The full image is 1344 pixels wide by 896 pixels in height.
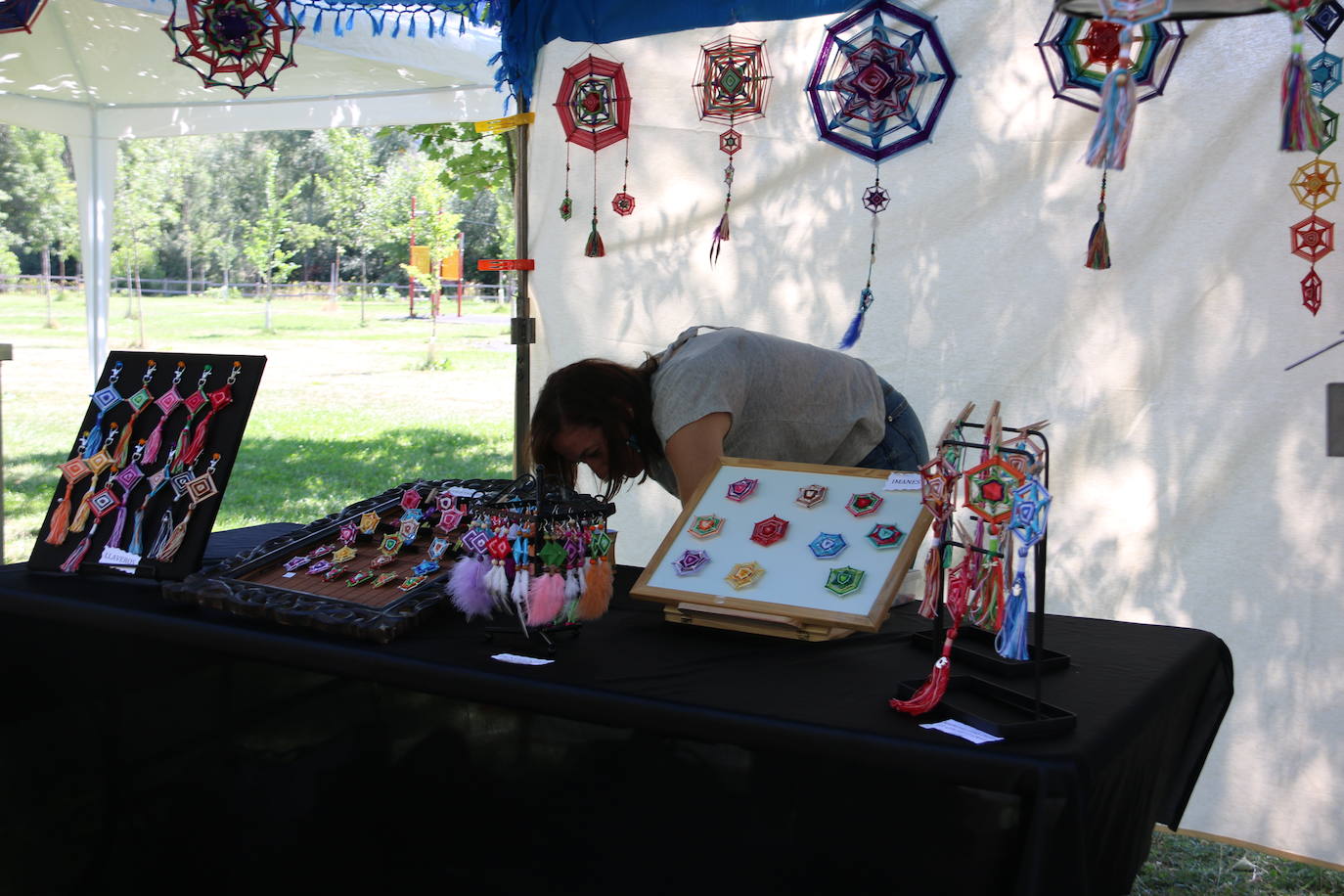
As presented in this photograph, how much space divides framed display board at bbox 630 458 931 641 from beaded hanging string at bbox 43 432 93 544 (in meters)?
1.02

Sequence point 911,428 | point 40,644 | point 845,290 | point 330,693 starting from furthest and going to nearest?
point 845,290
point 911,428
point 40,644
point 330,693

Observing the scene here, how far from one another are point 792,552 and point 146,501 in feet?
3.48

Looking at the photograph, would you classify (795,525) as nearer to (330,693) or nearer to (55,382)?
(330,693)

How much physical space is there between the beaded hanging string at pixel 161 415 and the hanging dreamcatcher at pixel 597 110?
49.4 inches

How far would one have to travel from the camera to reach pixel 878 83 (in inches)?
93.1

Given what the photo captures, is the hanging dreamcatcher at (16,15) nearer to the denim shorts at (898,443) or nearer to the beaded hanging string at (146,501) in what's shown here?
the beaded hanging string at (146,501)

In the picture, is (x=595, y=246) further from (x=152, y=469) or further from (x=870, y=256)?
(x=152, y=469)

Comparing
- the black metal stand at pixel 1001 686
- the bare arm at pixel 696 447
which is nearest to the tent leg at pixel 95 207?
the bare arm at pixel 696 447

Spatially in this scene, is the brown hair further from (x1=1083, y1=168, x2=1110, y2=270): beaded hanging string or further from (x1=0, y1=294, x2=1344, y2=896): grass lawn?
(x1=0, y1=294, x2=1344, y2=896): grass lawn

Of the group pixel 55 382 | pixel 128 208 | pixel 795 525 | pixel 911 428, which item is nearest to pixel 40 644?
pixel 795 525

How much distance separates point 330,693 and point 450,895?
34 cm

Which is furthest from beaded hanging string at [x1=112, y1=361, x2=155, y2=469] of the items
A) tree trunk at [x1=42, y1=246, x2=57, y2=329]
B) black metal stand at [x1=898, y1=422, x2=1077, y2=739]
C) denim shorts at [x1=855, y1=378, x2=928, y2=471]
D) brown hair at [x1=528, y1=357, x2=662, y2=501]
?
tree trunk at [x1=42, y1=246, x2=57, y2=329]

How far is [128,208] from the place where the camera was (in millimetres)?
16953

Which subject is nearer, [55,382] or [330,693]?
[330,693]
